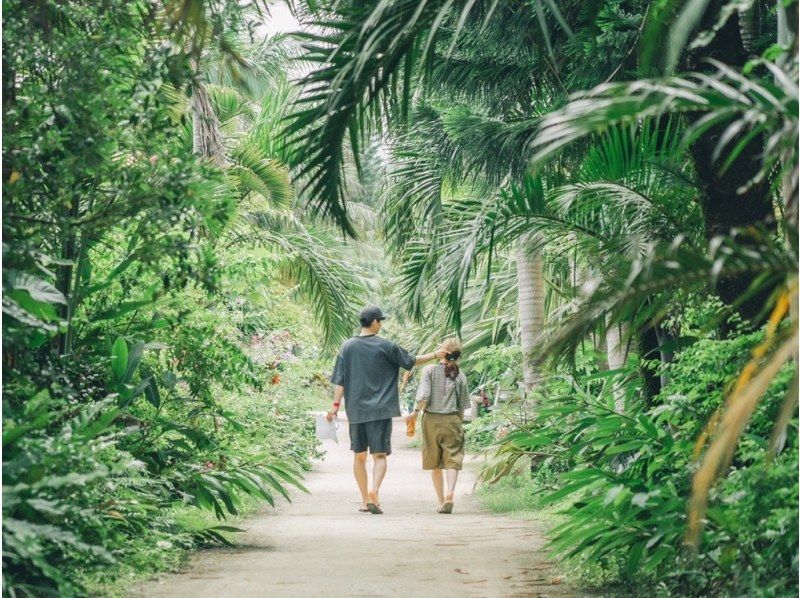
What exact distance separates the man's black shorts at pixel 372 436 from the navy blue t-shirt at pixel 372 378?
68 mm

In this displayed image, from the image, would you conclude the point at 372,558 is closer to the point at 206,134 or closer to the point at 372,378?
the point at 372,378

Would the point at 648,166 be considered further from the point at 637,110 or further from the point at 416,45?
the point at 637,110

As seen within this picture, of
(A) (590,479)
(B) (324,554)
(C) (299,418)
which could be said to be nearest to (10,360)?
(B) (324,554)

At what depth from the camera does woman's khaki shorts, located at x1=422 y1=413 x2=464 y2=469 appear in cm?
1114

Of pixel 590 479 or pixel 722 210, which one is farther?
pixel 722 210

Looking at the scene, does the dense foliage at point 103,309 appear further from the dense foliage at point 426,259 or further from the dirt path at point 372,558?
the dirt path at point 372,558

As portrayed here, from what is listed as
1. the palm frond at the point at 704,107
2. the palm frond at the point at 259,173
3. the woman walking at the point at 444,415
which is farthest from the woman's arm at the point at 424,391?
the palm frond at the point at 704,107

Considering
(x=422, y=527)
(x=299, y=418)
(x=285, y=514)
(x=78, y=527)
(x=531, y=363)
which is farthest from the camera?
(x=299, y=418)

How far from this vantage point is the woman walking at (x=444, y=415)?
11.1 m

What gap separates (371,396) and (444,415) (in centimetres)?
106

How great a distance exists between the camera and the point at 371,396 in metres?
10.7

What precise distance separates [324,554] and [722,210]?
3.33m

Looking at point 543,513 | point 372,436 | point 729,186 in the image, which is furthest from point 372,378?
point 729,186

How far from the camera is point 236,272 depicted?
877 centimetres
